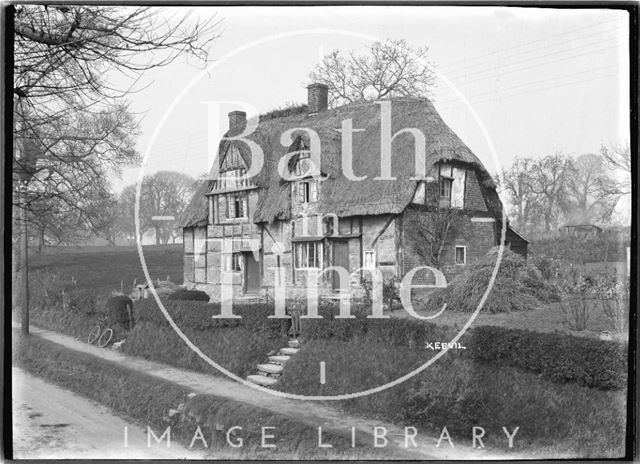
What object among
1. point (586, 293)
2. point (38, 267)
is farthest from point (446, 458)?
point (38, 267)

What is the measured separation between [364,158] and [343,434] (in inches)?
108

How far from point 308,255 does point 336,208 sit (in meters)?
0.60

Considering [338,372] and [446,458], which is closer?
[446,458]

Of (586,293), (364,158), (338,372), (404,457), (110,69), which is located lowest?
(404,457)

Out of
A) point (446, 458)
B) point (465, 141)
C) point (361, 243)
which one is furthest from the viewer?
point (361, 243)

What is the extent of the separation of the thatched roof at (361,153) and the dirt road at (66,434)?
2503 millimetres

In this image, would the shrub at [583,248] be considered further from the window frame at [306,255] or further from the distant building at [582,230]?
the window frame at [306,255]

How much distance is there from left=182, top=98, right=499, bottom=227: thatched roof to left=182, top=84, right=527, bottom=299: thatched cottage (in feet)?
0.04

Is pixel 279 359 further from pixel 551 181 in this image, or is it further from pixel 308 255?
pixel 551 181

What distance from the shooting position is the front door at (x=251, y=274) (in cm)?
631

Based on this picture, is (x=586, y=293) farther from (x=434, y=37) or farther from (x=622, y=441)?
(x=434, y=37)

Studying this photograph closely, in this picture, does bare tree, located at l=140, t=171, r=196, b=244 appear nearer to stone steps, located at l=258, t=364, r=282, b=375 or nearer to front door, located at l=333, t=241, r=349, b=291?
front door, located at l=333, t=241, r=349, b=291

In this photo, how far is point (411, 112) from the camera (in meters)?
6.12

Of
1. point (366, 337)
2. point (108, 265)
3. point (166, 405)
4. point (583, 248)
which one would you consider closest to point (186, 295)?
point (108, 265)
